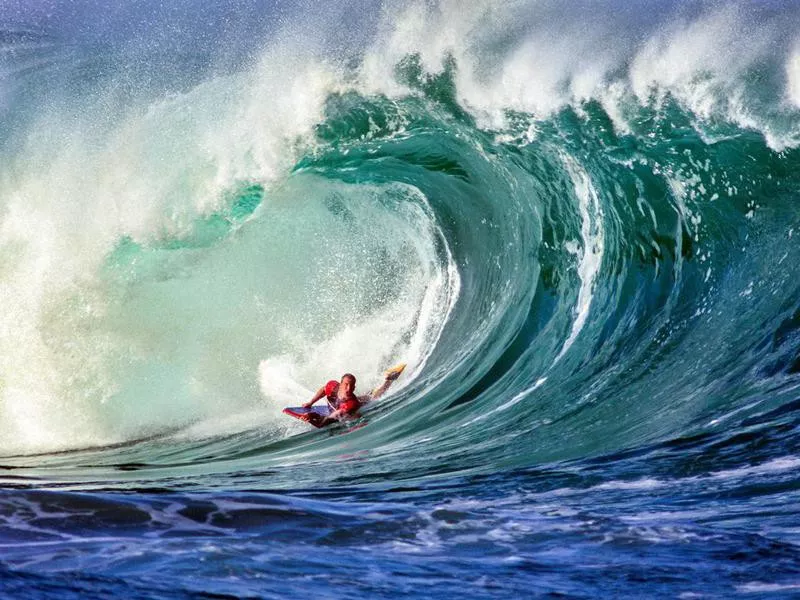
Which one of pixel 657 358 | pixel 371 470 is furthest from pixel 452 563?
pixel 657 358

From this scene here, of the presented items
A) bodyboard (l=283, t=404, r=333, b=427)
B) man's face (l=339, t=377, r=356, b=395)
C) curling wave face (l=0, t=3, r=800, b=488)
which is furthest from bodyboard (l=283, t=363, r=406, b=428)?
curling wave face (l=0, t=3, r=800, b=488)

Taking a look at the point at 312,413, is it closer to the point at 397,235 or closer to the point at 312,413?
the point at 312,413

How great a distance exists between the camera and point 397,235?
11.9m

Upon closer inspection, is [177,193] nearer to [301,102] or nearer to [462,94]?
[301,102]

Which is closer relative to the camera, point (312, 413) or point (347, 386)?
point (312, 413)

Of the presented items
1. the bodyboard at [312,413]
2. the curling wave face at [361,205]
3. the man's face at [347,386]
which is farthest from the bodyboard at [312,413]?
the curling wave face at [361,205]

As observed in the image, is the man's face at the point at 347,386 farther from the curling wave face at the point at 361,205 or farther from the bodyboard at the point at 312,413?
the curling wave face at the point at 361,205

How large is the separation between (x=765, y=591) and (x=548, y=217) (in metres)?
7.80

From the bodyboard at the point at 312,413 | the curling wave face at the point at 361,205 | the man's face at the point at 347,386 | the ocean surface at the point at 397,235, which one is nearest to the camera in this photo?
the ocean surface at the point at 397,235

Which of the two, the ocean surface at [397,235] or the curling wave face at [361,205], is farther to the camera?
the curling wave face at [361,205]

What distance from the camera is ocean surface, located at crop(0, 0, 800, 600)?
8727 millimetres

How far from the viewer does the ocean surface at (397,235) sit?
28.6 feet

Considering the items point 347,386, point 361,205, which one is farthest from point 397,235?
point 347,386

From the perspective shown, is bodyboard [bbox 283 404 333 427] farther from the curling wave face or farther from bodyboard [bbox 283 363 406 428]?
the curling wave face
